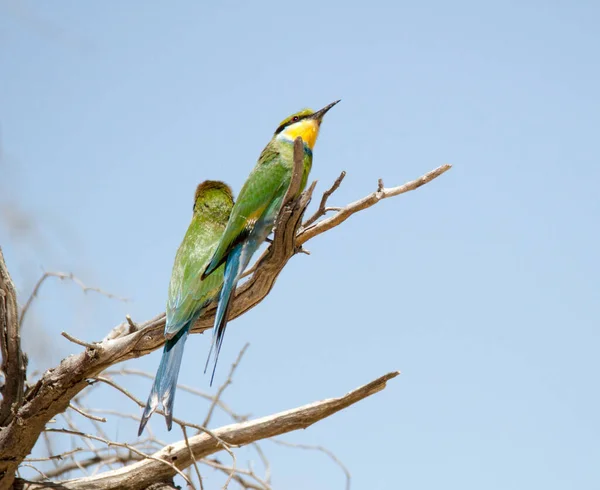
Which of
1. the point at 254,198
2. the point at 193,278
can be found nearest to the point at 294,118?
the point at 254,198

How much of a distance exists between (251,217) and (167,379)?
0.65 metres

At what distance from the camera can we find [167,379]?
8.70 feet

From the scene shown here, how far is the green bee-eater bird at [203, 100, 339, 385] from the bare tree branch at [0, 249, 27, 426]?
70 centimetres

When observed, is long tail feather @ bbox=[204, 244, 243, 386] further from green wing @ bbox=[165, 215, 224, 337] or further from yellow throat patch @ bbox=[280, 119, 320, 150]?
yellow throat patch @ bbox=[280, 119, 320, 150]

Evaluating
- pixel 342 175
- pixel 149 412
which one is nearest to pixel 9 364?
pixel 149 412

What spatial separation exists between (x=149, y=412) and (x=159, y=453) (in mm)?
277

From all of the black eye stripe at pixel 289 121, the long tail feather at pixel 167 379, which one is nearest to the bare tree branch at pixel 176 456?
the long tail feather at pixel 167 379

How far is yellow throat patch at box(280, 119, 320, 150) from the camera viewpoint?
Result: 10.9 feet

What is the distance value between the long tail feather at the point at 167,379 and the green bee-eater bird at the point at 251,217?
145 mm

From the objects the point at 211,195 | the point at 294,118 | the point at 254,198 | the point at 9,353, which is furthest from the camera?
the point at 294,118

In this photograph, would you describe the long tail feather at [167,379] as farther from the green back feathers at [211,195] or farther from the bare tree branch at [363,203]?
the green back feathers at [211,195]

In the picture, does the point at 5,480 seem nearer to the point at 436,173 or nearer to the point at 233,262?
the point at 233,262

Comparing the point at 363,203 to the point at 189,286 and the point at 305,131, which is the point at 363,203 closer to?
the point at 189,286

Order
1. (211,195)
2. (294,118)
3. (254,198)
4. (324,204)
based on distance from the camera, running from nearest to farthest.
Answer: (324,204) < (254,198) < (211,195) < (294,118)
